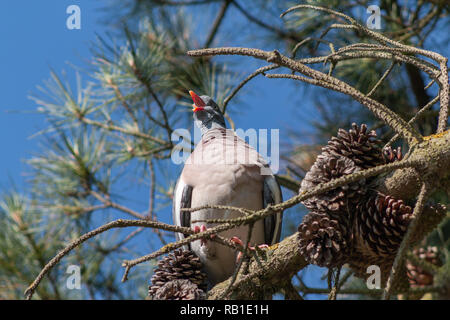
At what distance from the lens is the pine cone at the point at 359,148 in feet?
5.40

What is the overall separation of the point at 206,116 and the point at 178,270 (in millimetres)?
1301

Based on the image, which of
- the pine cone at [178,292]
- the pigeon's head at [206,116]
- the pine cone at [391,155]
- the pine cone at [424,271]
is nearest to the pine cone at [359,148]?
the pine cone at [391,155]

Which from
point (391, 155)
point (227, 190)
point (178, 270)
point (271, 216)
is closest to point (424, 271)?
point (271, 216)

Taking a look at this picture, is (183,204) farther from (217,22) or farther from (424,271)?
(217,22)

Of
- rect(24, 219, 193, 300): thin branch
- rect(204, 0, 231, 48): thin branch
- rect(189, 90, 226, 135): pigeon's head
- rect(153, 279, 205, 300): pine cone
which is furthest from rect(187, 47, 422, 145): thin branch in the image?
rect(204, 0, 231, 48): thin branch

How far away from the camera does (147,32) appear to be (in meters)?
4.55

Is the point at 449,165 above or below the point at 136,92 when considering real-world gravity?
below

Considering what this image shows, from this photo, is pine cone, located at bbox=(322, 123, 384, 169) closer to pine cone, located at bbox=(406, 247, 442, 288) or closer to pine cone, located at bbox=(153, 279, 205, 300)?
pine cone, located at bbox=(153, 279, 205, 300)

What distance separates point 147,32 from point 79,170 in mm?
1184

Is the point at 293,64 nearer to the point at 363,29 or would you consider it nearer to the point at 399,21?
the point at 363,29

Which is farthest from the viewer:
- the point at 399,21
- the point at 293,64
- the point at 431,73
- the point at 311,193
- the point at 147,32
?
the point at 147,32

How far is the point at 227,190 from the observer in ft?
8.32

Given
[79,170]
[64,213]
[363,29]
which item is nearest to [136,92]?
[79,170]

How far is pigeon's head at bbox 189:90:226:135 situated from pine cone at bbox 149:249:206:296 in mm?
1136
